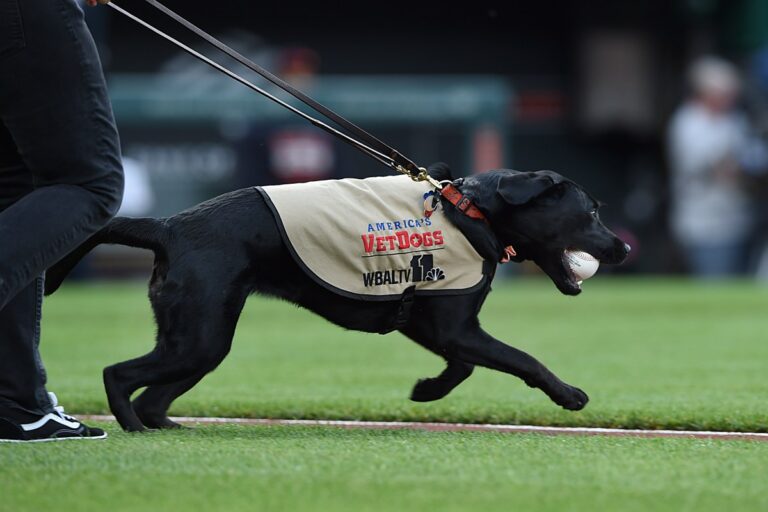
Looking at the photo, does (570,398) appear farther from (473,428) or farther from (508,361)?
(473,428)

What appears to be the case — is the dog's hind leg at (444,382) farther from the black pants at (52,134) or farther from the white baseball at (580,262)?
the black pants at (52,134)

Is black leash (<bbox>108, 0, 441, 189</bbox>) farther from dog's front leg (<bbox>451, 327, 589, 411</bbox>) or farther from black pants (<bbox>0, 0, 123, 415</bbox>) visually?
black pants (<bbox>0, 0, 123, 415</bbox>)

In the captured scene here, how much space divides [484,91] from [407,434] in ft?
44.6

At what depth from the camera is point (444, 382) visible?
5562mm

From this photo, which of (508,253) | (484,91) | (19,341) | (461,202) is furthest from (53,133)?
(484,91)

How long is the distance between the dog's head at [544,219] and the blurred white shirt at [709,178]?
11309 millimetres

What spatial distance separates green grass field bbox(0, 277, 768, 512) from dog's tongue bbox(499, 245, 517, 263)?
651 mm

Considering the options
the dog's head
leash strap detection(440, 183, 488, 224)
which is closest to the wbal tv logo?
leash strap detection(440, 183, 488, 224)

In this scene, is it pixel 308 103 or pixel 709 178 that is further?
pixel 709 178

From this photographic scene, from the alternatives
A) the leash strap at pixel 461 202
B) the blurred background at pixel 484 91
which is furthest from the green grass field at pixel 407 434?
the blurred background at pixel 484 91

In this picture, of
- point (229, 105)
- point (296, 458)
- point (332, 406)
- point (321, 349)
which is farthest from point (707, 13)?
point (296, 458)

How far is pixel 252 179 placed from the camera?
15.5m

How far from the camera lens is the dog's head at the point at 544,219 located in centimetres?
550

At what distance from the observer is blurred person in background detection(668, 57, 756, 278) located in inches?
651
